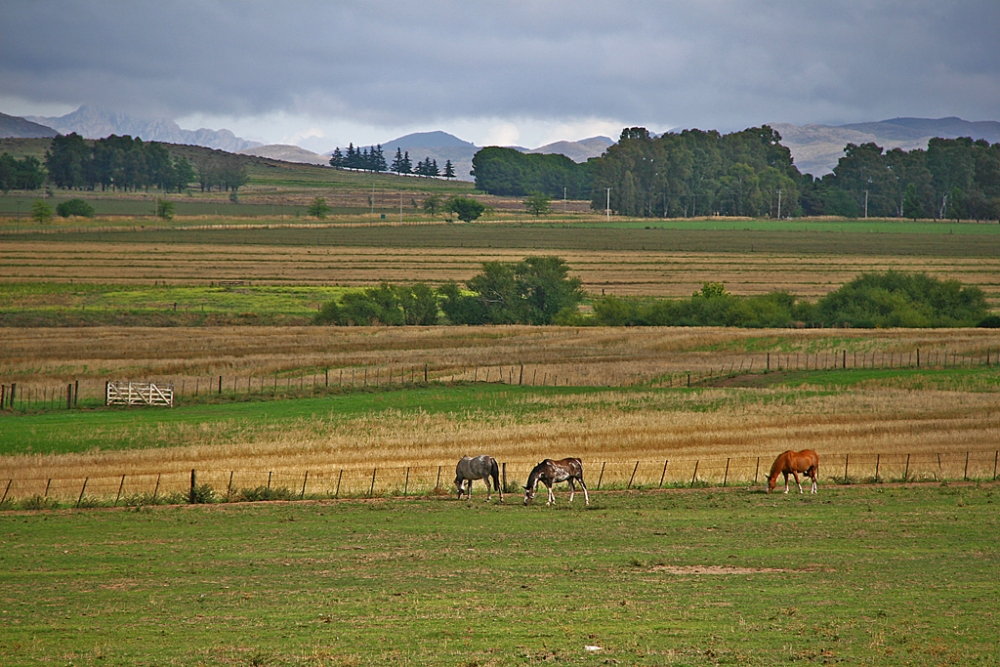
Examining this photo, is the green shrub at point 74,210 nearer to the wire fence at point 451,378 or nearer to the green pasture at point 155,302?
the green pasture at point 155,302

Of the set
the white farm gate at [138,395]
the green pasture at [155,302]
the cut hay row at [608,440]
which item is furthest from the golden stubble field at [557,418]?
the green pasture at [155,302]

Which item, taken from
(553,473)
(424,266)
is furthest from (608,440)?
(424,266)

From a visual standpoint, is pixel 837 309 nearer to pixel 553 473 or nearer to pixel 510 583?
pixel 553 473

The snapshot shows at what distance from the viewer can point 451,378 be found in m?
62.1

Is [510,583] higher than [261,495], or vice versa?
[510,583]

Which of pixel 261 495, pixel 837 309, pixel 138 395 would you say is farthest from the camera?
pixel 837 309

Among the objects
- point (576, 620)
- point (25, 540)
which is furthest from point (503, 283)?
point (576, 620)

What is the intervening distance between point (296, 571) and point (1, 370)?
48.0 metres

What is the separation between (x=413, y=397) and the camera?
55469 mm

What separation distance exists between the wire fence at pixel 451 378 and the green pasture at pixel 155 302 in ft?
103

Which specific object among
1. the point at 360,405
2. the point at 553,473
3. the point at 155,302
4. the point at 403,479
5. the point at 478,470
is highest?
the point at 553,473

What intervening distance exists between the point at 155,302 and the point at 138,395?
48.2 meters

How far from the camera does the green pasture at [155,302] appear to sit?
297 ft

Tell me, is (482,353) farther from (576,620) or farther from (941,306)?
(576,620)
